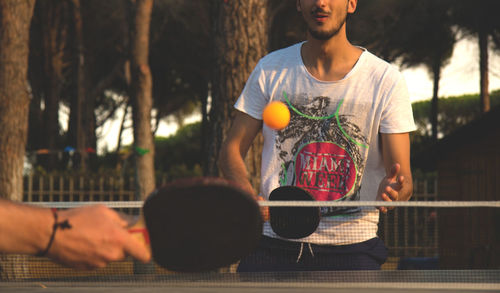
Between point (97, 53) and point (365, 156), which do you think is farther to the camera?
point (97, 53)

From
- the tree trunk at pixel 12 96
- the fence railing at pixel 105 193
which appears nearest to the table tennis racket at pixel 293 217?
the tree trunk at pixel 12 96

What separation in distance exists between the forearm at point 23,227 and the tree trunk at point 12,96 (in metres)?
10.4

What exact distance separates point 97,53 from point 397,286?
94.4 feet

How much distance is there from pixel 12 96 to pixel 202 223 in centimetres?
1046

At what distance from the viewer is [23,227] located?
193 cm

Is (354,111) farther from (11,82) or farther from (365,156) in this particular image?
(11,82)

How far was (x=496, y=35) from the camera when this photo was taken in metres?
29.5

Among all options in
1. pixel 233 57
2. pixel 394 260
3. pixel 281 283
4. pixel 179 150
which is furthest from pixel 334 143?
pixel 179 150

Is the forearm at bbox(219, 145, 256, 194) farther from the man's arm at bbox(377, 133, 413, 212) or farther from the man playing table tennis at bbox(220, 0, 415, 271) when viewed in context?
the man's arm at bbox(377, 133, 413, 212)

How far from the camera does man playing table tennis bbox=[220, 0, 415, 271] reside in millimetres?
3920

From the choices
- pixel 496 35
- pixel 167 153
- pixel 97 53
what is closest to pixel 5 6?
pixel 97 53

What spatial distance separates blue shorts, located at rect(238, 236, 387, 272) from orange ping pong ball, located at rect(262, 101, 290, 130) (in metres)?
0.60

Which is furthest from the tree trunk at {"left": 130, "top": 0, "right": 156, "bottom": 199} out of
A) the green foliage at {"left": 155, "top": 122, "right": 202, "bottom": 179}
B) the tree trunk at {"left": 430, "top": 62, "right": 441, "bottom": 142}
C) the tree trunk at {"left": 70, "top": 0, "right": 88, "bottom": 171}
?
the green foliage at {"left": 155, "top": 122, "right": 202, "bottom": 179}

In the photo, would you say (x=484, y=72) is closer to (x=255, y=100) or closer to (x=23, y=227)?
(x=255, y=100)
